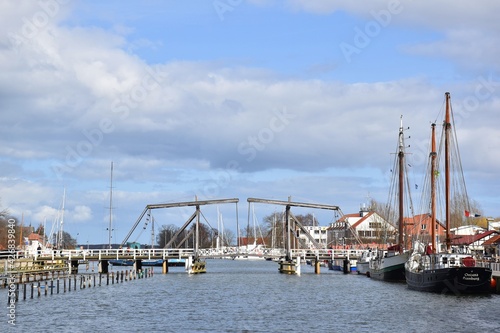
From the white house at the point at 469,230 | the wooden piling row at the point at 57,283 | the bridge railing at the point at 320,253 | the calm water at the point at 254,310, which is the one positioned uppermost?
the white house at the point at 469,230

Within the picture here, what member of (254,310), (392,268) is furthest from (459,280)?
(392,268)

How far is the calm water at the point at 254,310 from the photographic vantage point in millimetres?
46688

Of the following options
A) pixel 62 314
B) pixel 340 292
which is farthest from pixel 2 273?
pixel 340 292

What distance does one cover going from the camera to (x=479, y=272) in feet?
202

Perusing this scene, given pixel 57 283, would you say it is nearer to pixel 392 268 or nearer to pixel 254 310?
pixel 254 310

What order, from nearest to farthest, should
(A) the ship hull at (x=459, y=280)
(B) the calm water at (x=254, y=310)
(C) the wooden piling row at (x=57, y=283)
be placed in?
(B) the calm water at (x=254, y=310) → (A) the ship hull at (x=459, y=280) → (C) the wooden piling row at (x=57, y=283)

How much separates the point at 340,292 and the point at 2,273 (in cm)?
3157

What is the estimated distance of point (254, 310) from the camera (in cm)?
5672

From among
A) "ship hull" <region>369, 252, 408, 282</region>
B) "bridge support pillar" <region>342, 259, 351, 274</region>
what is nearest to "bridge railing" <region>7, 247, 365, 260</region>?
"bridge support pillar" <region>342, 259, 351, 274</region>

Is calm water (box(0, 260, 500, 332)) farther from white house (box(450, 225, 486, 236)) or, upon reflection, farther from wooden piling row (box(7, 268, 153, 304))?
white house (box(450, 225, 486, 236))

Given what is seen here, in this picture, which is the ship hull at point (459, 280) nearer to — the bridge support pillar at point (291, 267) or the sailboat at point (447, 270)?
the sailboat at point (447, 270)

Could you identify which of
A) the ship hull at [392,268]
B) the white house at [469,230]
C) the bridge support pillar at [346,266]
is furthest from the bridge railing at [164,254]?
the white house at [469,230]

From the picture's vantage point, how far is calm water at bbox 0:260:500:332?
153 feet

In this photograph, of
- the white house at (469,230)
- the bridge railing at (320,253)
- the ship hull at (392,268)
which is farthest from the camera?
the white house at (469,230)
